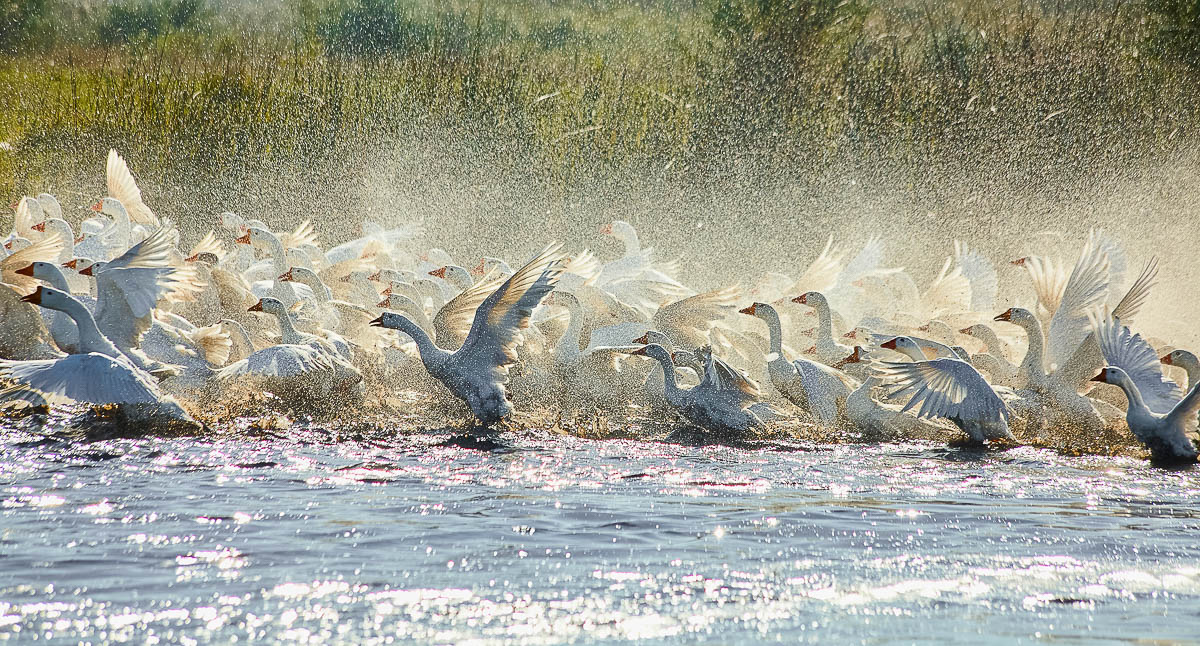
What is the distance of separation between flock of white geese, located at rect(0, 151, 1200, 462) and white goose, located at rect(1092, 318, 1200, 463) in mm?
16

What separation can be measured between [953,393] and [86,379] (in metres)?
6.37

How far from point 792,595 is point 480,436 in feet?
16.9

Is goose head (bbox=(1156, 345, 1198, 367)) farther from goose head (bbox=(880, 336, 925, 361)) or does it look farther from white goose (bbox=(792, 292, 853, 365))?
white goose (bbox=(792, 292, 853, 365))

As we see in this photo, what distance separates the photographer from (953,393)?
10297mm

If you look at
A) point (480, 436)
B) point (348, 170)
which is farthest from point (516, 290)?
point (348, 170)

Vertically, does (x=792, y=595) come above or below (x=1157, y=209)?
below

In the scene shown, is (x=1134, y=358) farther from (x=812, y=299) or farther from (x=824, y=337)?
(x=812, y=299)

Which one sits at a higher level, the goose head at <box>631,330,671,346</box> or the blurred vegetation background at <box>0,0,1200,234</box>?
the blurred vegetation background at <box>0,0,1200,234</box>

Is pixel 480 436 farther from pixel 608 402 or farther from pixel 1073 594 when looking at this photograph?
pixel 1073 594

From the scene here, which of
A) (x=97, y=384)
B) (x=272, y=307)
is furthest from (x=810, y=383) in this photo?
(x=97, y=384)

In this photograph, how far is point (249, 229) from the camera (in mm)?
15438

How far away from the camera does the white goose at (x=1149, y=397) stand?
9719 mm

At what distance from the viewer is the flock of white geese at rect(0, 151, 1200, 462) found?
1045cm

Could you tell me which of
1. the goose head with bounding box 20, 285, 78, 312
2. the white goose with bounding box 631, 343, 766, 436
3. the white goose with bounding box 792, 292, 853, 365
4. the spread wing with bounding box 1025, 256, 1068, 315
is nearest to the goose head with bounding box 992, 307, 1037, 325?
A: the spread wing with bounding box 1025, 256, 1068, 315
